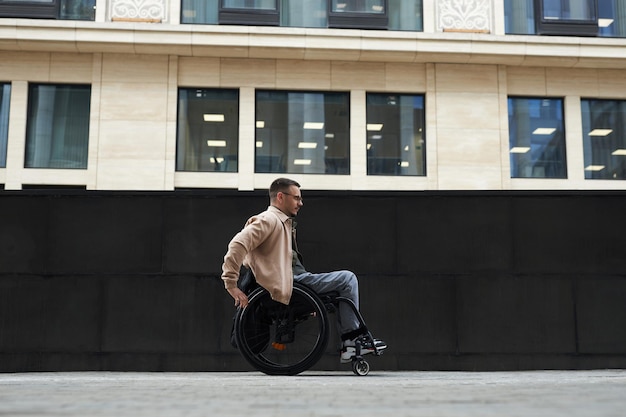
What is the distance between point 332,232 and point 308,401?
13.3 feet

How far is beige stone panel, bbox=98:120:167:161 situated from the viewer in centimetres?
1823

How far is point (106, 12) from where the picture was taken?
18531mm

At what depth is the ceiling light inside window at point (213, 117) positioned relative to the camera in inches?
740

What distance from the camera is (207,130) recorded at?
18.8 m

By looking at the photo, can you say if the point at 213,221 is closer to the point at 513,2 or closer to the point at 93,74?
the point at 93,74

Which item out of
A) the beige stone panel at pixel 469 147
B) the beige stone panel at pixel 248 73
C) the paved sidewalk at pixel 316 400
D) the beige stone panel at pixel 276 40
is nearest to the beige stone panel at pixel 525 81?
the beige stone panel at pixel 469 147

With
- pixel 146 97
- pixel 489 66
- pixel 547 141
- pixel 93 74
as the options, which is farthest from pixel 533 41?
pixel 93 74

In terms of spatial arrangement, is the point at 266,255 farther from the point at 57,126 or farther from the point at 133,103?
the point at 57,126

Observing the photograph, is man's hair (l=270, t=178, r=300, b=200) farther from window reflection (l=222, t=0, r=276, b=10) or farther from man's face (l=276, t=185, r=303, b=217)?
window reflection (l=222, t=0, r=276, b=10)

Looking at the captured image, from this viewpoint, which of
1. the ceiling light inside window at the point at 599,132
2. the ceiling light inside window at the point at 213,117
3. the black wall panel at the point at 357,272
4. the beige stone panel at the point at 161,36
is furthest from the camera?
the ceiling light inside window at the point at 599,132

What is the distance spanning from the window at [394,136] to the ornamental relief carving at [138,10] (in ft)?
17.9

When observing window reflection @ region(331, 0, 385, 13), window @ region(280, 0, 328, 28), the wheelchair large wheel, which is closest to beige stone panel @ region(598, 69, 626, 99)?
window reflection @ region(331, 0, 385, 13)

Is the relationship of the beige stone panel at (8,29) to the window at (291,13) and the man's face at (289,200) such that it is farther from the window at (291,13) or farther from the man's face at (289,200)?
the man's face at (289,200)

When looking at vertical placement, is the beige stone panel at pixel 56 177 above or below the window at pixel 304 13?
below
